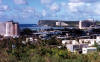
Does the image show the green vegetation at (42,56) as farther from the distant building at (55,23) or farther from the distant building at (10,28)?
the distant building at (55,23)

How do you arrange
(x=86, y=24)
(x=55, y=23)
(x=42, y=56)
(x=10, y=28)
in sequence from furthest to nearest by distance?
(x=55, y=23) → (x=86, y=24) → (x=10, y=28) → (x=42, y=56)

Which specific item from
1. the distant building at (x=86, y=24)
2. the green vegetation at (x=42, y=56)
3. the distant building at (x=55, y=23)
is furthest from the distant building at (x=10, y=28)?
the distant building at (x=55, y=23)

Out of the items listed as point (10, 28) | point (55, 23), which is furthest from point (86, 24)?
point (10, 28)

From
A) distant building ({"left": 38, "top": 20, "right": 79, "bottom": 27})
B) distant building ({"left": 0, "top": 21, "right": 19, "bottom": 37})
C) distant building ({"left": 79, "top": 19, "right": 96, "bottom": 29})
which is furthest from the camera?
distant building ({"left": 38, "top": 20, "right": 79, "bottom": 27})

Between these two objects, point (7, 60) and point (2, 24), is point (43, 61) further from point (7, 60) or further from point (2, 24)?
point (2, 24)

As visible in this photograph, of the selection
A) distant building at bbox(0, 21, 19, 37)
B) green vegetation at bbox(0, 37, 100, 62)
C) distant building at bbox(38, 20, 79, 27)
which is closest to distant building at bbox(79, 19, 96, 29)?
distant building at bbox(38, 20, 79, 27)

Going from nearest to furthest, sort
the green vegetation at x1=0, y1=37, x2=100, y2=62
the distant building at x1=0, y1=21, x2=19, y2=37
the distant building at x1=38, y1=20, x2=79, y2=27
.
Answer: the green vegetation at x1=0, y1=37, x2=100, y2=62 < the distant building at x1=0, y1=21, x2=19, y2=37 < the distant building at x1=38, y1=20, x2=79, y2=27

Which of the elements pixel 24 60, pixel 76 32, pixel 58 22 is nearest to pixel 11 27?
pixel 76 32

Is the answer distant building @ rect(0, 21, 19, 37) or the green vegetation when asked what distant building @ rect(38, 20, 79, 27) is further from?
the green vegetation

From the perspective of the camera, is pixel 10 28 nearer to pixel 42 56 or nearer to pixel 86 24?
pixel 42 56

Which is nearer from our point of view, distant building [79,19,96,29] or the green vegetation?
the green vegetation

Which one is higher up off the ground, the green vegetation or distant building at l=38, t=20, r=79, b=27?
the green vegetation
